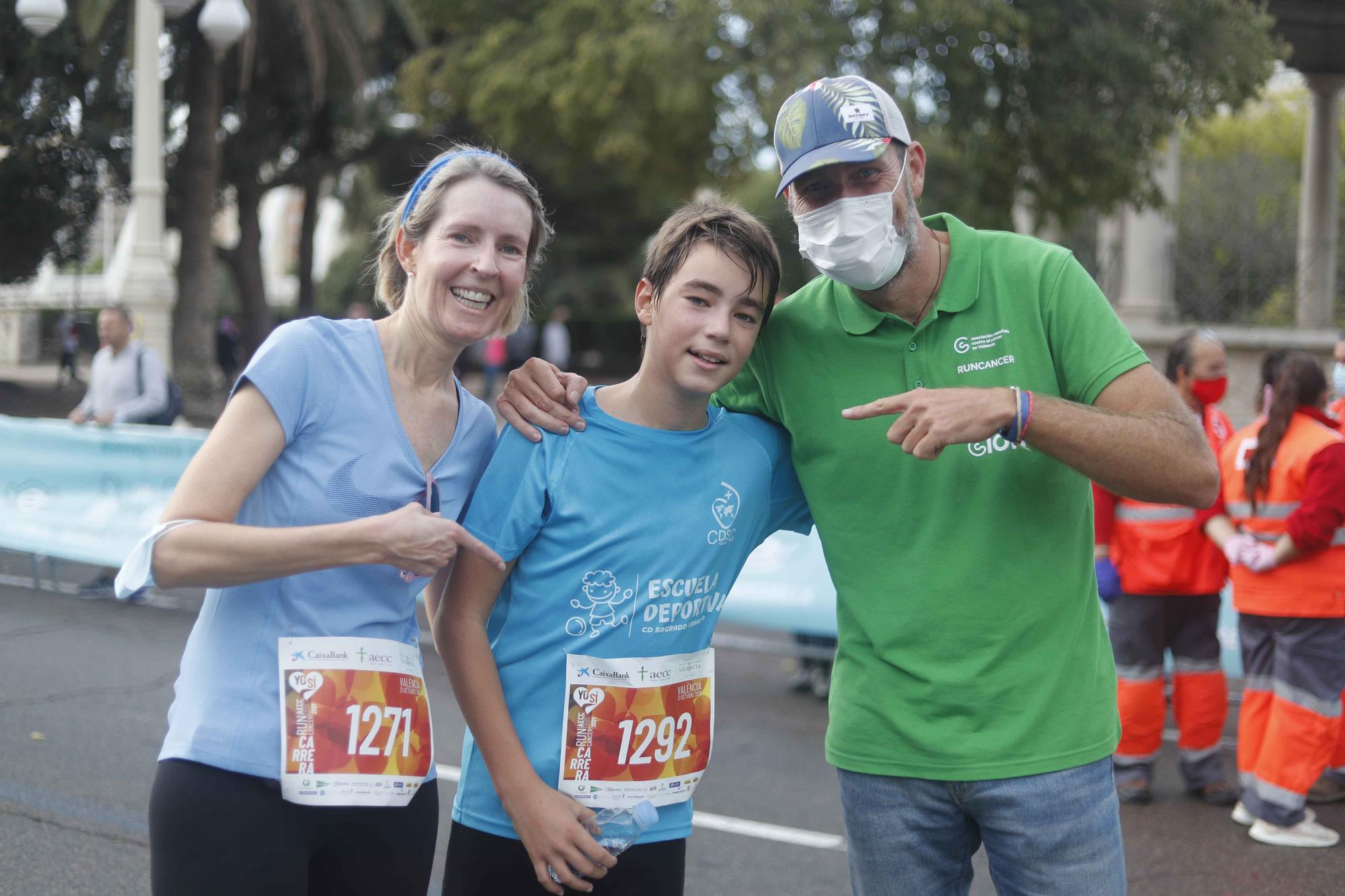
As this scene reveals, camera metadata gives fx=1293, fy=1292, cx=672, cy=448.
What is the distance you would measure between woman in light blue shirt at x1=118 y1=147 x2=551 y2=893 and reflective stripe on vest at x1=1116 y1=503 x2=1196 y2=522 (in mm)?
4215

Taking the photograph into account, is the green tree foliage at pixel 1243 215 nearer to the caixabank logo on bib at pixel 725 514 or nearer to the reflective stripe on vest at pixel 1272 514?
the reflective stripe on vest at pixel 1272 514

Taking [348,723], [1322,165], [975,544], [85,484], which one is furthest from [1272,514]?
[1322,165]

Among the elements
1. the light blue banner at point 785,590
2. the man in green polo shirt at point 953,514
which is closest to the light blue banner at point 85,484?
the light blue banner at point 785,590

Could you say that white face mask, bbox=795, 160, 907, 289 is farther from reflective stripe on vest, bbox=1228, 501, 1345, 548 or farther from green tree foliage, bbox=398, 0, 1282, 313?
green tree foliage, bbox=398, 0, 1282, 313

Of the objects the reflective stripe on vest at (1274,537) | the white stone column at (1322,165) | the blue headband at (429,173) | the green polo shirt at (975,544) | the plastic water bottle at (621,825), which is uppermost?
the white stone column at (1322,165)

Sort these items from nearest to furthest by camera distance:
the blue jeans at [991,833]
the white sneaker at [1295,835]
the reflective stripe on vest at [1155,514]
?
the blue jeans at [991,833], the white sneaker at [1295,835], the reflective stripe on vest at [1155,514]

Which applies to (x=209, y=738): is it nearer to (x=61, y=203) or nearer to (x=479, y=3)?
(x=479, y=3)

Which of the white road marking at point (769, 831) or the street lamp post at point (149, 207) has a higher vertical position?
the street lamp post at point (149, 207)

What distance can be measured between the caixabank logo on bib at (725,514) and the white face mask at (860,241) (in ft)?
1.49

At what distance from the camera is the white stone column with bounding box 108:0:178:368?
1538cm

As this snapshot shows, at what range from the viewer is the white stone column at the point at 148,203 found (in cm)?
1538

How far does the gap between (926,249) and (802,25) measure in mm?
14448

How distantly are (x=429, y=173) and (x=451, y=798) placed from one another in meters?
3.37

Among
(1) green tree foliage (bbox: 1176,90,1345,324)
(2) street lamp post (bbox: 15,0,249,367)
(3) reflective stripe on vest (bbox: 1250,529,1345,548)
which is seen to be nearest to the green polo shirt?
(3) reflective stripe on vest (bbox: 1250,529,1345,548)
